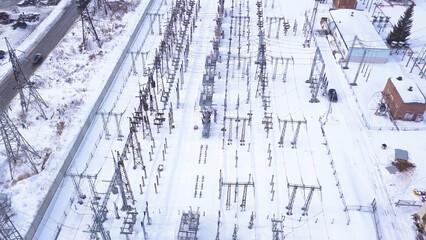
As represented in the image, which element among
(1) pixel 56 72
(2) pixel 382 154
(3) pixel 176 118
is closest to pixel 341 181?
(2) pixel 382 154

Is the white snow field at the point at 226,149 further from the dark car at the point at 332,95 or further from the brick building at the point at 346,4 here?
the brick building at the point at 346,4

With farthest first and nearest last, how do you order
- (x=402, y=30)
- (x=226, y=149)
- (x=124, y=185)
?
(x=402, y=30)
(x=226, y=149)
(x=124, y=185)

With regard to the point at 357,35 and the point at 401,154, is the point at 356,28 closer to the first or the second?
the point at 357,35

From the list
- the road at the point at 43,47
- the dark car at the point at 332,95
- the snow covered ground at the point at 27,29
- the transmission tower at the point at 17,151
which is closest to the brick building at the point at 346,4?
the dark car at the point at 332,95

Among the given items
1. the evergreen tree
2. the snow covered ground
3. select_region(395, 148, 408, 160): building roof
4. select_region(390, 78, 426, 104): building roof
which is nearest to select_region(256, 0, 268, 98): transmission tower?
select_region(390, 78, 426, 104): building roof

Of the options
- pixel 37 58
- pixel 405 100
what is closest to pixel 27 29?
pixel 37 58

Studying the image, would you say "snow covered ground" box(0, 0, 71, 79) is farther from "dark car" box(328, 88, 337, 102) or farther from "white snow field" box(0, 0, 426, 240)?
"dark car" box(328, 88, 337, 102)
